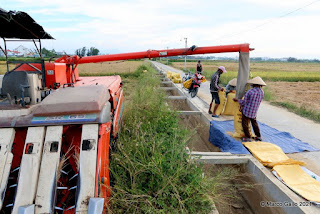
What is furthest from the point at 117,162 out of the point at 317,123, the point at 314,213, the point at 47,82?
the point at 317,123

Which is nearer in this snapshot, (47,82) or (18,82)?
(18,82)

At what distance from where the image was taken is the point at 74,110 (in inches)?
103

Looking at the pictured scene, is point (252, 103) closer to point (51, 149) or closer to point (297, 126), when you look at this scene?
point (297, 126)

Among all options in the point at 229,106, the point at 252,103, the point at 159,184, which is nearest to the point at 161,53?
the point at 252,103

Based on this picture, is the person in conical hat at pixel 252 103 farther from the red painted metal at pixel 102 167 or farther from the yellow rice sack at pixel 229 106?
the red painted metal at pixel 102 167

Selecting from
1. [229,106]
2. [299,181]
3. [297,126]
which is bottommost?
[297,126]

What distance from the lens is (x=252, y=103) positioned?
16.7ft

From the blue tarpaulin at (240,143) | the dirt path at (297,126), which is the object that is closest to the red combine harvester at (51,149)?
the blue tarpaulin at (240,143)

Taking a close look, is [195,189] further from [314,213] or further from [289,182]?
[289,182]

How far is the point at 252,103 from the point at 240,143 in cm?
89

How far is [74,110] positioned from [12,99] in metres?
1.11

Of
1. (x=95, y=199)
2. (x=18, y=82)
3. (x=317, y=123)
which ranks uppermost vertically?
(x=18, y=82)

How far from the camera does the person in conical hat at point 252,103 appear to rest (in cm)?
504

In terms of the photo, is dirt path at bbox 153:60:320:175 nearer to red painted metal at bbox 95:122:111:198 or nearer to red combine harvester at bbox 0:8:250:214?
red painted metal at bbox 95:122:111:198
